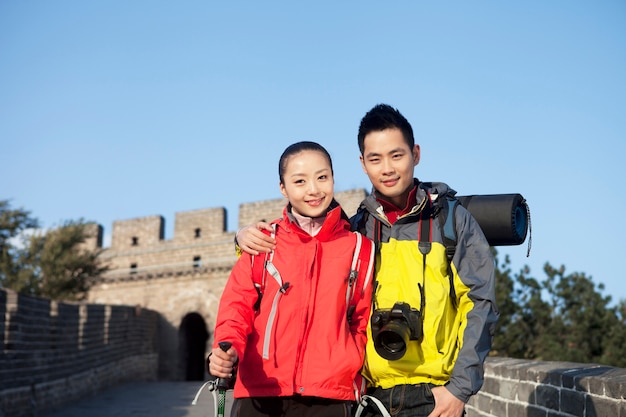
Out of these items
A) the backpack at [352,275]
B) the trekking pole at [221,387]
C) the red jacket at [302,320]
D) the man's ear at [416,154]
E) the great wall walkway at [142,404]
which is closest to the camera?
the trekking pole at [221,387]

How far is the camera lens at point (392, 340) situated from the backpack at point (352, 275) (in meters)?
0.19

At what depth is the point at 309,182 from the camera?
8.17ft

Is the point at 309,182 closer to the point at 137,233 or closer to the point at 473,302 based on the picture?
the point at 473,302

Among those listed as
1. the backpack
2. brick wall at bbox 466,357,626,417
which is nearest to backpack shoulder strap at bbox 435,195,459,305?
the backpack

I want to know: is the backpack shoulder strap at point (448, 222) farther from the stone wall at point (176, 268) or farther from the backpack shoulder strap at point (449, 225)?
the stone wall at point (176, 268)

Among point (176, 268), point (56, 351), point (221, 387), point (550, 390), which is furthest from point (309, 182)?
point (176, 268)

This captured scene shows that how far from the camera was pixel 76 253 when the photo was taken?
722 inches

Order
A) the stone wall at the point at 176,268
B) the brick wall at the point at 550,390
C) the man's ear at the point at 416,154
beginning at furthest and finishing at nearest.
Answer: the stone wall at the point at 176,268 → the brick wall at the point at 550,390 → the man's ear at the point at 416,154

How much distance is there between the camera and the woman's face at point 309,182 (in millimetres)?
2479

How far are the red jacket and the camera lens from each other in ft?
0.37

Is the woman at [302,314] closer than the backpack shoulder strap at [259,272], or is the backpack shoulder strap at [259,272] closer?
the woman at [302,314]

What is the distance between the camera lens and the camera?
218cm

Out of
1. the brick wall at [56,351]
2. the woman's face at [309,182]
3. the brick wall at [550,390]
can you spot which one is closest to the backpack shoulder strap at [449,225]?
the woman's face at [309,182]

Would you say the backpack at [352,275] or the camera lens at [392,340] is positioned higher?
the backpack at [352,275]
